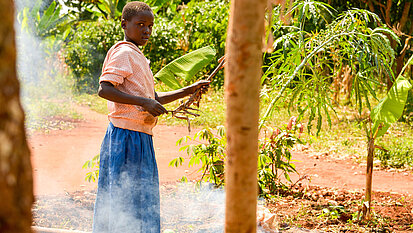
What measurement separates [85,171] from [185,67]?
7.71 feet

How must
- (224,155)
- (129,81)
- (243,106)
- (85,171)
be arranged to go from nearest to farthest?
(243,106), (129,81), (224,155), (85,171)

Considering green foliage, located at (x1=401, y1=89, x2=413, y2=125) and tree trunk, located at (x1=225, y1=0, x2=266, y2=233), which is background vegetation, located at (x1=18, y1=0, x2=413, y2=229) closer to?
green foliage, located at (x1=401, y1=89, x2=413, y2=125)

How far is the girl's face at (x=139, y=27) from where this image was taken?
2.20m

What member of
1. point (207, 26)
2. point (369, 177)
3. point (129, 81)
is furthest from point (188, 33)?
point (129, 81)

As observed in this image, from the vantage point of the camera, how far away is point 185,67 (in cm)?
302

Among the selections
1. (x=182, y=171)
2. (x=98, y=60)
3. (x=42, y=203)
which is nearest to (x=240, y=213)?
(x=42, y=203)

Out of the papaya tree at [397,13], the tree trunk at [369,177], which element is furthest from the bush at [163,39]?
the tree trunk at [369,177]

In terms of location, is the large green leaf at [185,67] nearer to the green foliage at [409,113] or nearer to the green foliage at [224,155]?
the green foliage at [224,155]

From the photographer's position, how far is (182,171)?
4.96m

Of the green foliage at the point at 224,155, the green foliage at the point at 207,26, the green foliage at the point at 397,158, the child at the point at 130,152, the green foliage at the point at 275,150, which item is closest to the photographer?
the child at the point at 130,152

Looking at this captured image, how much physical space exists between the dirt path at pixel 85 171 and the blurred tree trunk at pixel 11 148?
3.42 m

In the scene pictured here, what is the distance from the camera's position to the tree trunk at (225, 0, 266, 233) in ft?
3.40

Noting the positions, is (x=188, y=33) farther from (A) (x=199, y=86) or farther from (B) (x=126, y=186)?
(B) (x=126, y=186)

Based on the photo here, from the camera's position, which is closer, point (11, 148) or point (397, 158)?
point (11, 148)
